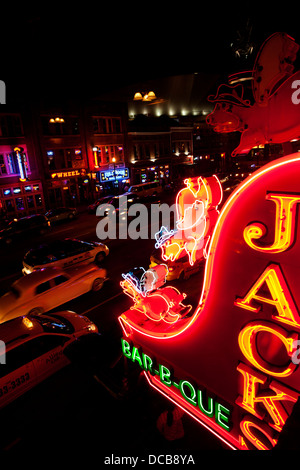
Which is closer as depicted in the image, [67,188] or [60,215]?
[60,215]

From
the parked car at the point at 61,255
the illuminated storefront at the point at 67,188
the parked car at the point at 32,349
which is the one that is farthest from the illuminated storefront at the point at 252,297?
the illuminated storefront at the point at 67,188

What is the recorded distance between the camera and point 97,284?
503 inches

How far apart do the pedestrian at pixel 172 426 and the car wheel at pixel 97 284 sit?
23.0 ft

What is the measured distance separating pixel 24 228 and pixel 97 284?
12662 millimetres

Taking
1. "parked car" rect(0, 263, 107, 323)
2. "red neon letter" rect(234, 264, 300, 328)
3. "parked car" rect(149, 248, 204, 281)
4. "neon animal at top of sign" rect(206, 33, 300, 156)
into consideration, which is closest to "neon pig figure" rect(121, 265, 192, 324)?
"red neon letter" rect(234, 264, 300, 328)

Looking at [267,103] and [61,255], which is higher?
[267,103]

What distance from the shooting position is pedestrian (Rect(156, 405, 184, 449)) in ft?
20.4

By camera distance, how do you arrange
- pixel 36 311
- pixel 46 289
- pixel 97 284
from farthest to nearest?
pixel 97 284
pixel 46 289
pixel 36 311

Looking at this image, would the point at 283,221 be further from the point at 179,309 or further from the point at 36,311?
the point at 36,311

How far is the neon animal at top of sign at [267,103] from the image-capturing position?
3.22 m

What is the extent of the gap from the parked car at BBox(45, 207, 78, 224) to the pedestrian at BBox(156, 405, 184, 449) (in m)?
21.9
